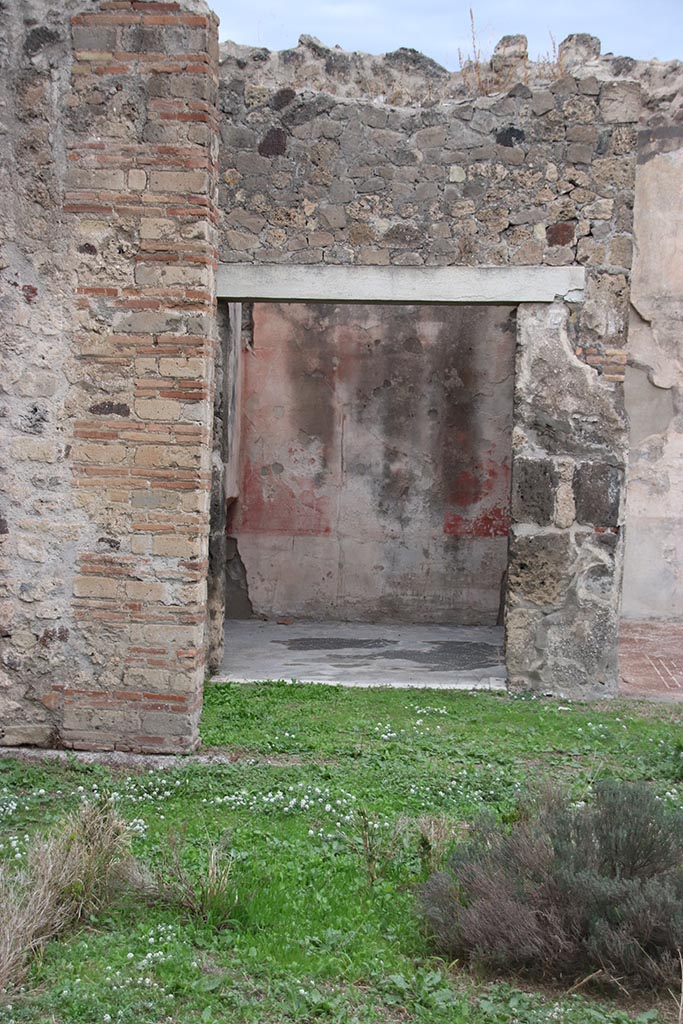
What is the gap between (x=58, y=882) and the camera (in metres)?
3.77

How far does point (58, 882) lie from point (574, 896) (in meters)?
1.65

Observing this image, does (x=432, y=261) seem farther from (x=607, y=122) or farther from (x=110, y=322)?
(x=110, y=322)

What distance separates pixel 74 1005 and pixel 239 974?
515 mm

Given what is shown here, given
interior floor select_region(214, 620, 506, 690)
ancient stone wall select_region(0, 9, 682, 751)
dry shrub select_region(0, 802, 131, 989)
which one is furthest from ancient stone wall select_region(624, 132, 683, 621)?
dry shrub select_region(0, 802, 131, 989)

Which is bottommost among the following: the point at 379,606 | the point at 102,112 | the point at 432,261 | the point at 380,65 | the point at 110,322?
the point at 379,606

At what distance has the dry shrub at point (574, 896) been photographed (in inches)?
133

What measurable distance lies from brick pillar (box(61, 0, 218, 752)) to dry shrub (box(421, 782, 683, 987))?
2.24m

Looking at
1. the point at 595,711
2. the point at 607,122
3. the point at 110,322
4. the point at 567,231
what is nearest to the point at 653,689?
the point at 595,711

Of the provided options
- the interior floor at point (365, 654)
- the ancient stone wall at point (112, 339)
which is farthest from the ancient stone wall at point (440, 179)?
the interior floor at point (365, 654)

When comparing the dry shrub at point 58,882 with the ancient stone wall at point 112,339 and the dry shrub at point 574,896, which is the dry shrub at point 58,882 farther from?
the ancient stone wall at point 112,339

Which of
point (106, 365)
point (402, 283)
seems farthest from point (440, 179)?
point (106, 365)

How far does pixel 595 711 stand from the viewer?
696 centimetres

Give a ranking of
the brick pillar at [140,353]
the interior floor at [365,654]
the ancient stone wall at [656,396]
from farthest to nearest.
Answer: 1. the ancient stone wall at [656,396]
2. the interior floor at [365,654]
3. the brick pillar at [140,353]

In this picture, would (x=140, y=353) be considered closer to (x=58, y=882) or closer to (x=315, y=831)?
(x=315, y=831)
